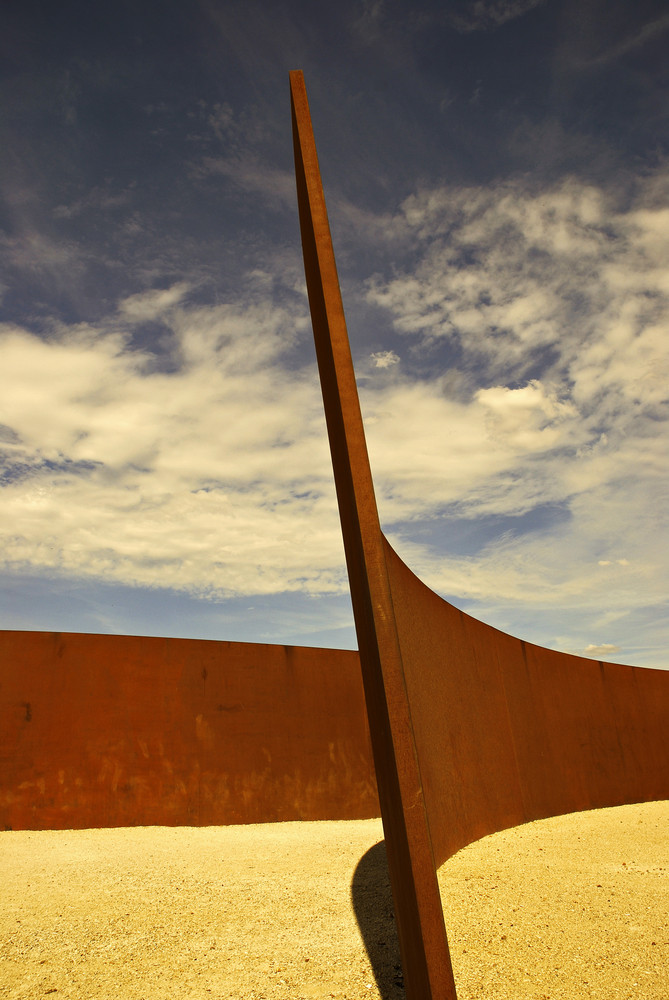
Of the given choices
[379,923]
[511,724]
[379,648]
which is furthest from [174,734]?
[379,648]

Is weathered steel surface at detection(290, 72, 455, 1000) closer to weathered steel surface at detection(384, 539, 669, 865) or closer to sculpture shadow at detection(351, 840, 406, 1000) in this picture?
sculpture shadow at detection(351, 840, 406, 1000)

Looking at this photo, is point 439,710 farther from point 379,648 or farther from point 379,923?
Result: point 379,648

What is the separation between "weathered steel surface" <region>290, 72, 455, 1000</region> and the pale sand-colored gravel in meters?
0.55

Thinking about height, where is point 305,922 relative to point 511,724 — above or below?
below

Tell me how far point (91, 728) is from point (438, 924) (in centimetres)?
591

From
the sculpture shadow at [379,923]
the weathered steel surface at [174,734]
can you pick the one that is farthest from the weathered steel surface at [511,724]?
the weathered steel surface at [174,734]

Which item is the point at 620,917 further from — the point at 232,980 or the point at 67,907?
the point at 67,907

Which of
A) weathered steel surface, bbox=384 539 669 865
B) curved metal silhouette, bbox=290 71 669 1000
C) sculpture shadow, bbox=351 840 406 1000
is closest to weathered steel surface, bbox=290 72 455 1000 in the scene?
curved metal silhouette, bbox=290 71 669 1000

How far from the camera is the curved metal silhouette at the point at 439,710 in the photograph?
8.67 feet

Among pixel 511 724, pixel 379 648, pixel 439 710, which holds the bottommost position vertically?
→ pixel 511 724

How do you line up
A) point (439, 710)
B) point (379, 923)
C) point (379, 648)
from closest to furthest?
point (379, 648) < point (379, 923) < point (439, 710)

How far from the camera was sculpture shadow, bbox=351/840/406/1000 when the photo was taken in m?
2.92

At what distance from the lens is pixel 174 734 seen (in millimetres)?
7625

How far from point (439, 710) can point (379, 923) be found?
227 cm
